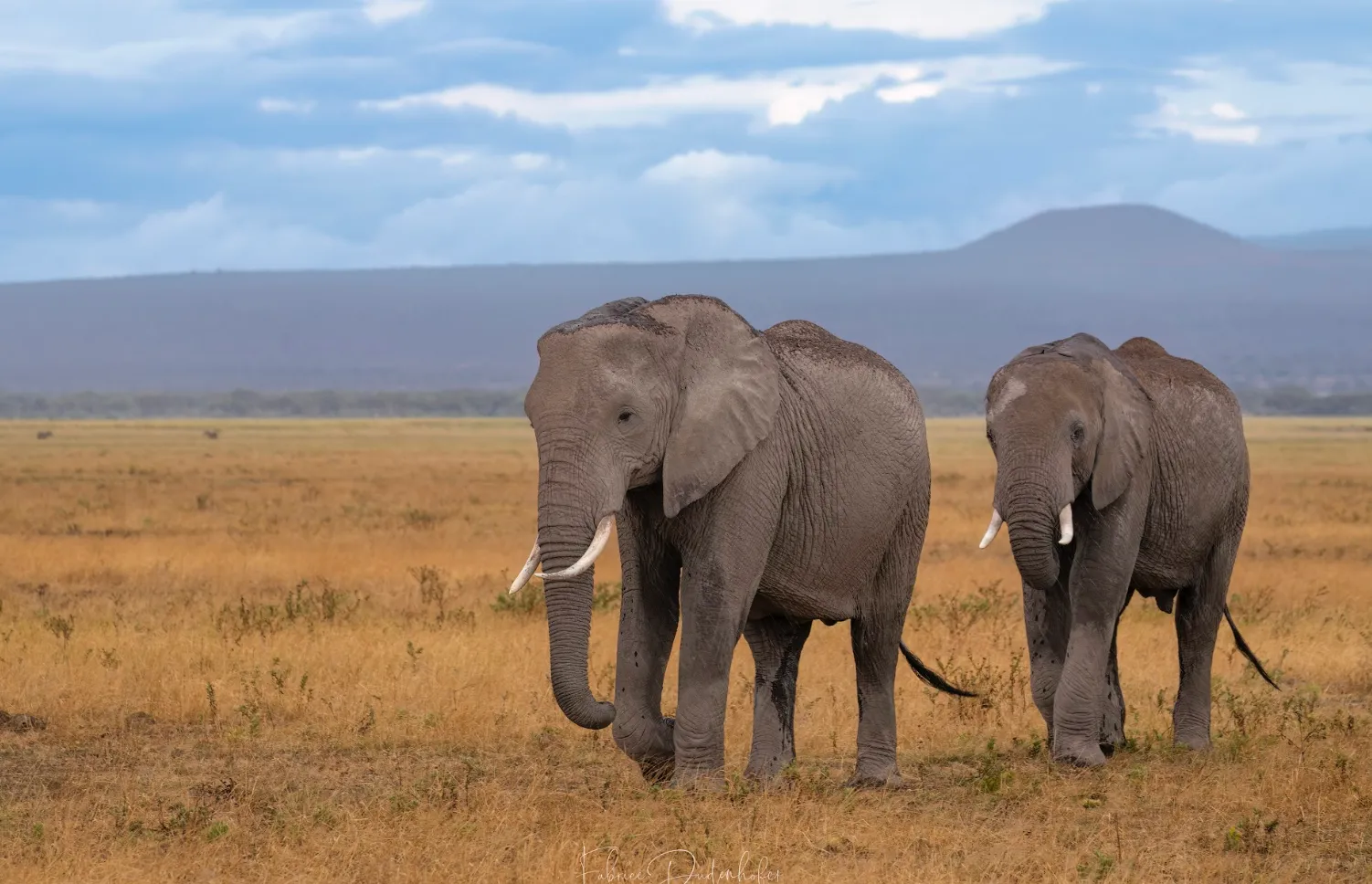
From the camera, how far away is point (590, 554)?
28.0ft

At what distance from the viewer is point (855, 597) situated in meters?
10.8

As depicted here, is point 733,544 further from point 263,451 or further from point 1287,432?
point 1287,432

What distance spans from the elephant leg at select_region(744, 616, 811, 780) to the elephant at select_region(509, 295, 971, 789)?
0.03ft

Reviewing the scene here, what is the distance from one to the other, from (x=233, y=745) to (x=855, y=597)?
3979 millimetres

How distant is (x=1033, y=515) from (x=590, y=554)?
374 cm

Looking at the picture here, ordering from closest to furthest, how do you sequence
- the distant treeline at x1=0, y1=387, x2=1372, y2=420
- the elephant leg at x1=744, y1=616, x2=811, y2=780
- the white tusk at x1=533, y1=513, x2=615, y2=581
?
the white tusk at x1=533, y1=513, x2=615, y2=581
the elephant leg at x1=744, y1=616, x2=811, y2=780
the distant treeline at x1=0, y1=387, x2=1372, y2=420

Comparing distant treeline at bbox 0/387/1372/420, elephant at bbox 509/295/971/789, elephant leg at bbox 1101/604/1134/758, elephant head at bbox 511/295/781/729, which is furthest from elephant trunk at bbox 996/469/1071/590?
distant treeline at bbox 0/387/1372/420

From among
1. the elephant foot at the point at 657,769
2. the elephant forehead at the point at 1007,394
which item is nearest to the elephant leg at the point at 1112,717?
Result: the elephant forehead at the point at 1007,394

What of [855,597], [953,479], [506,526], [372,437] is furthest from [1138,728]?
[372,437]

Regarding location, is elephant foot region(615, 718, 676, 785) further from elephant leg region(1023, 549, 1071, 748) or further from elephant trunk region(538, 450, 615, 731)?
elephant leg region(1023, 549, 1071, 748)

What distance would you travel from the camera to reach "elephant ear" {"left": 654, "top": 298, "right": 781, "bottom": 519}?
364 inches

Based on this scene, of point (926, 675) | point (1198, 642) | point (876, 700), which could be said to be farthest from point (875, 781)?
point (1198, 642)

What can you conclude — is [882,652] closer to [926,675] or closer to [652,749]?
[926,675]

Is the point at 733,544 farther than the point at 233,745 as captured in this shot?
No
